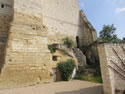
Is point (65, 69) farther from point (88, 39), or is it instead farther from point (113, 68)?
point (88, 39)

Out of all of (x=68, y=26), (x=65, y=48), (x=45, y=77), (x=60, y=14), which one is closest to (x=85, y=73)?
(x=65, y=48)

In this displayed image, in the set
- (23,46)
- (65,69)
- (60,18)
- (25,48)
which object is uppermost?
(60,18)

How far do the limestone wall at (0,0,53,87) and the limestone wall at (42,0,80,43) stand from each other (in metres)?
3.29

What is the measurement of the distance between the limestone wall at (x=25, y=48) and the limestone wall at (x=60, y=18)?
3.29 meters

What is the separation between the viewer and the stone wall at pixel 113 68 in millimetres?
3162

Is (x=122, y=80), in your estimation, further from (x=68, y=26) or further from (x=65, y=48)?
(x=68, y=26)

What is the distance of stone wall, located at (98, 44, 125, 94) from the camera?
316cm

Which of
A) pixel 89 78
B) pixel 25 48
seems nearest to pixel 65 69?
pixel 89 78

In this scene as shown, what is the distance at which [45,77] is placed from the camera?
6.20m

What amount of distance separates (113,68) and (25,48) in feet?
16.8

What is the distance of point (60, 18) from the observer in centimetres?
1186

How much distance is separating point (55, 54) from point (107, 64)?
5.66 m

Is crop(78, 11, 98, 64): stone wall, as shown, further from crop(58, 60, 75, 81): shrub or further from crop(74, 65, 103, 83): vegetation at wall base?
crop(58, 60, 75, 81): shrub

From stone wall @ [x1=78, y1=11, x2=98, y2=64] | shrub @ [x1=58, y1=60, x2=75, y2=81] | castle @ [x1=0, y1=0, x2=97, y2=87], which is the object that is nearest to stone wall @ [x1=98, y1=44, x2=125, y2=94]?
castle @ [x1=0, y1=0, x2=97, y2=87]
